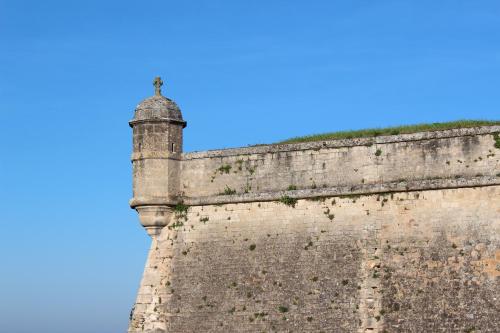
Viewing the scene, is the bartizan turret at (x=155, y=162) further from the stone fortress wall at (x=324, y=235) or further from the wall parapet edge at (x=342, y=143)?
the wall parapet edge at (x=342, y=143)

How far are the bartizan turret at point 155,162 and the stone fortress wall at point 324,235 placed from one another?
1.6 inches

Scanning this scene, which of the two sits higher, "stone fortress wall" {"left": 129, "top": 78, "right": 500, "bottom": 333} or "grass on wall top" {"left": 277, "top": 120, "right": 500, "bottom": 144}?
"grass on wall top" {"left": 277, "top": 120, "right": 500, "bottom": 144}

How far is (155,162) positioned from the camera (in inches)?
1098

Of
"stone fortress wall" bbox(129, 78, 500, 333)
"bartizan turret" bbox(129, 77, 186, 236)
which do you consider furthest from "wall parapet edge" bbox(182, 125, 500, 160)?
"bartizan turret" bbox(129, 77, 186, 236)

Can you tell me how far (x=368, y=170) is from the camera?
25547 millimetres

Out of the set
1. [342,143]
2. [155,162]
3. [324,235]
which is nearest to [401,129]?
[342,143]

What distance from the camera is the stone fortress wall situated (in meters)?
23.6

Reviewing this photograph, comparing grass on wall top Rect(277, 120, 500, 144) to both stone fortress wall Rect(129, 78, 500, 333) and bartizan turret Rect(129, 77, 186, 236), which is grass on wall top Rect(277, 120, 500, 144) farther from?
bartizan turret Rect(129, 77, 186, 236)

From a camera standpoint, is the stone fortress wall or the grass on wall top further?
the grass on wall top

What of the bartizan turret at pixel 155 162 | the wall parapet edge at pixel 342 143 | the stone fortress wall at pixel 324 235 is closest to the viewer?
the stone fortress wall at pixel 324 235

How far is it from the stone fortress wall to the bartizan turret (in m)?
0.04

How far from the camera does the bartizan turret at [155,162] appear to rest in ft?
91.2

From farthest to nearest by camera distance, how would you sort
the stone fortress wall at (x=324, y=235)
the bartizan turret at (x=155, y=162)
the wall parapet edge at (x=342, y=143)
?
1. the bartizan turret at (x=155, y=162)
2. the wall parapet edge at (x=342, y=143)
3. the stone fortress wall at (x=324, y=235)

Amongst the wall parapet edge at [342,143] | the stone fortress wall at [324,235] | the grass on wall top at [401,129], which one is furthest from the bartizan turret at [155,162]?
the grass on wall top at [401,129]
